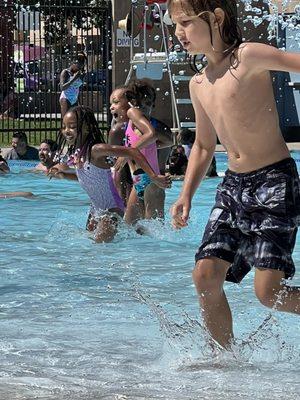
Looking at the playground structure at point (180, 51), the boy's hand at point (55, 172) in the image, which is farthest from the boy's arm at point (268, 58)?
the playground structure at point (180, 51)

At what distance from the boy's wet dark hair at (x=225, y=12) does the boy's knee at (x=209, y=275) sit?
83 centimetres

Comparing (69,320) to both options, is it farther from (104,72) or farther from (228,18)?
(104,72)

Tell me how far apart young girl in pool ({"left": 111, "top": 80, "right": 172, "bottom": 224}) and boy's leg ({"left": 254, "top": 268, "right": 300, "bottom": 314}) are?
3.58 metres

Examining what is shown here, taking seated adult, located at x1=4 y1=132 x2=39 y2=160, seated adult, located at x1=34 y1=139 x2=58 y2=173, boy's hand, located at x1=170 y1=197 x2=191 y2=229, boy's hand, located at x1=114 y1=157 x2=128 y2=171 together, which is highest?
boy's hand, located at x1=170 y1=197 x2=191 y2=229

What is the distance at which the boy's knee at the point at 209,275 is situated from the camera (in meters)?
3.90

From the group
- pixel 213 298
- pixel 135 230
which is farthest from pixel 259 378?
pixel 135 230

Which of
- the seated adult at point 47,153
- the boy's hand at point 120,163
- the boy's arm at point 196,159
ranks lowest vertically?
the seated adult at point 47,153

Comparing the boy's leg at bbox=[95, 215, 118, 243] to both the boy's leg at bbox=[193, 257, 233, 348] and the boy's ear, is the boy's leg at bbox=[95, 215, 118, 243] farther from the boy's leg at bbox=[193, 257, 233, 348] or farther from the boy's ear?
the boy's ear

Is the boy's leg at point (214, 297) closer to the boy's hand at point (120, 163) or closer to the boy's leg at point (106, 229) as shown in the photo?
the boy's leg at point (106, 229)

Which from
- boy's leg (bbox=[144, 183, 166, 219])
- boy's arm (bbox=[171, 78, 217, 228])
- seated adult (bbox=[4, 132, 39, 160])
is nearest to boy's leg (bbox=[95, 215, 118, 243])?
boy's leg (bbox=[144, 183, 166, 219])

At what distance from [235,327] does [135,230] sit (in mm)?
2794

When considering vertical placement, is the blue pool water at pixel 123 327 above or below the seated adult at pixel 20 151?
above

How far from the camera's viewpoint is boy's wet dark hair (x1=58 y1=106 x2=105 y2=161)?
690 centimetres

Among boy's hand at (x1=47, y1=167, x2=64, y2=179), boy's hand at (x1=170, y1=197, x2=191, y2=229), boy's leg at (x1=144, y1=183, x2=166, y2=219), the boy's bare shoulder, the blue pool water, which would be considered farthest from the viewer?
boy's leg at (x1=144, y1=183, x2=166, y2=219)
